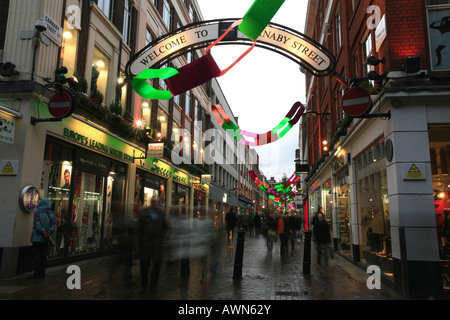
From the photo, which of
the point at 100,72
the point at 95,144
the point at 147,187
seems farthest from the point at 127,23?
the point at 147,187

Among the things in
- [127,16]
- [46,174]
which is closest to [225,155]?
[127,16]

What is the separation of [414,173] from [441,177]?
5.90 feet

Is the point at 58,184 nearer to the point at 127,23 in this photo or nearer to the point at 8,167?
the point at 8,167

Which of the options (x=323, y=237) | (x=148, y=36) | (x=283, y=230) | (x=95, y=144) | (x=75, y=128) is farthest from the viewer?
(x=148, y=36)

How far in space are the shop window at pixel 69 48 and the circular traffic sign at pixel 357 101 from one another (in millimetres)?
8432

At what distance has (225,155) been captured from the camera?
4078 centimetres

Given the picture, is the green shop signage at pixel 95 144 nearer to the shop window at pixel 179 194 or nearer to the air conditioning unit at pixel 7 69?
the air conditioning unit at pixel 7 69

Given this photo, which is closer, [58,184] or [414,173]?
[414,173]

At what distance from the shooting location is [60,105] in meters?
Result: 8.68

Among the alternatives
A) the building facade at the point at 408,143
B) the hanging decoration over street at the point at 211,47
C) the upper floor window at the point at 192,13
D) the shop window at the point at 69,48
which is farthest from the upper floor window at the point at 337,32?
the upper floor window at the point at 192,13

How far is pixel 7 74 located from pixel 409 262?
10.4 metres

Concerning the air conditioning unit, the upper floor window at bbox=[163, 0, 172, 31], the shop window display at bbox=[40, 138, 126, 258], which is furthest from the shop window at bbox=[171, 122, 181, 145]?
the air conditioning unit

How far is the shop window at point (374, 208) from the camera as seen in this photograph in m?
8.91
